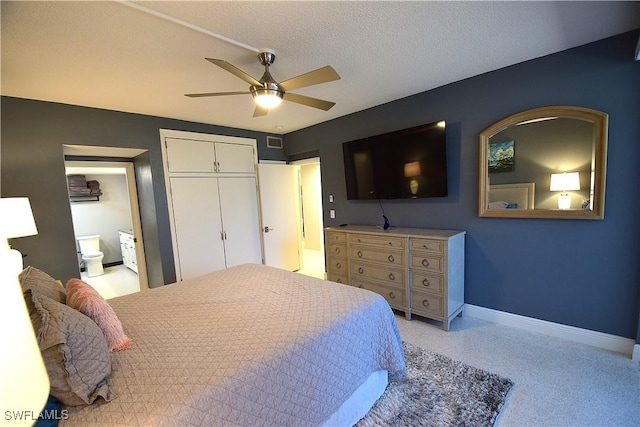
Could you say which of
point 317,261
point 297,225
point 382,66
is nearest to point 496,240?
point 382,66

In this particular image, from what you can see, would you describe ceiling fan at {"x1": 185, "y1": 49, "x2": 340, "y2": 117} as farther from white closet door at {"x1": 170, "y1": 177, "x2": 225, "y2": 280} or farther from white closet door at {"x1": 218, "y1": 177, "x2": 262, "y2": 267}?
white closet door at {"x1": 218, "y1": 177, "x2": 262, "y2": 267}

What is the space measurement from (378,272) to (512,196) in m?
1.56

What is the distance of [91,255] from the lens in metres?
5.21

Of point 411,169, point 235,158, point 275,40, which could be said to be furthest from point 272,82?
point 235,158

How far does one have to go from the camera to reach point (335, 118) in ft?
13.2

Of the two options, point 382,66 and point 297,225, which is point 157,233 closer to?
point 297,225

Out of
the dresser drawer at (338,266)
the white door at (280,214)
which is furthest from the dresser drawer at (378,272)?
the white door at (280,214)

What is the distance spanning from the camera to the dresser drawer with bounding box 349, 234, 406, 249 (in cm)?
295

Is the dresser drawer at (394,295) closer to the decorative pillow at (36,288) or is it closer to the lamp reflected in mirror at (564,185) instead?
the lamp reflected in mirror at (564,185)

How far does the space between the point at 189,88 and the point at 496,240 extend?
134 inches

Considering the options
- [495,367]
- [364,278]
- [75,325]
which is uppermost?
[75,325]

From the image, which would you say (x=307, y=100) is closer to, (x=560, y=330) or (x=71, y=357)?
(x=71, y=357)

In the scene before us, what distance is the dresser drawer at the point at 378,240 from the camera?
9.68 ft

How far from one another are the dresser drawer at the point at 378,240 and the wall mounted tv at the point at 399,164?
23.1 inches
